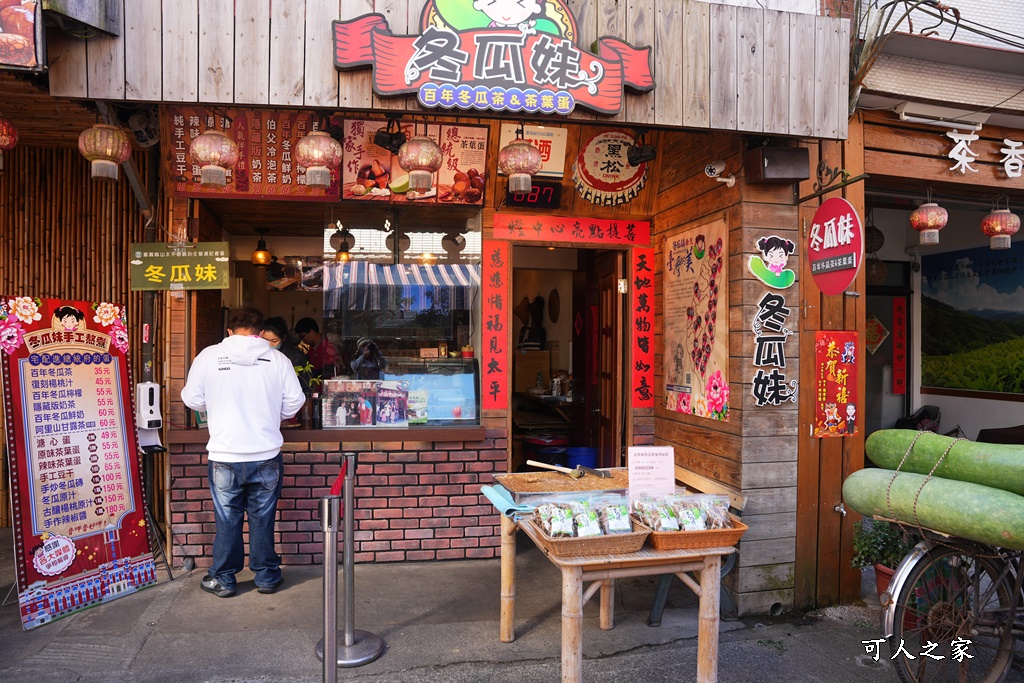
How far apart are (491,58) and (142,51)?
2003 millimetres

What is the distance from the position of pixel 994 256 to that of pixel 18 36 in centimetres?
1024

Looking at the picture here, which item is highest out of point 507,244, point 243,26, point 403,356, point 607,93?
point 243,26

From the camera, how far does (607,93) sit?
13.0 ft

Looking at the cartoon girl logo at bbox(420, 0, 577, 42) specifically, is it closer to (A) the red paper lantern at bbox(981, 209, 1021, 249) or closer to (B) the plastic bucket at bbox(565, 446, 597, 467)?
(B) the plastic bucket at bbox(565, 446, 597, 467)

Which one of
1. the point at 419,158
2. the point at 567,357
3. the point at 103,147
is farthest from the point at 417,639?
the point at 567,357

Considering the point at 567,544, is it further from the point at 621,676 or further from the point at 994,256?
the point at 994,256

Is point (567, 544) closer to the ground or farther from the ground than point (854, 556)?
farther from the ground

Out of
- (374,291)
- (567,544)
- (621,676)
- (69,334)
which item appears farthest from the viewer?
(374,291)

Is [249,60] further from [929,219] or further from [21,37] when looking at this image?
[929,219]

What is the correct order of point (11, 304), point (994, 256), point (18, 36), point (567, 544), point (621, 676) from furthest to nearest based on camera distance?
point (994, 256), point (11, 304), point (621, 676), point (18, 36), point (567, 544)

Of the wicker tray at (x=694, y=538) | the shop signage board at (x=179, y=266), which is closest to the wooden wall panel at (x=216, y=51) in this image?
the shop signage board at (x=179, y=266)

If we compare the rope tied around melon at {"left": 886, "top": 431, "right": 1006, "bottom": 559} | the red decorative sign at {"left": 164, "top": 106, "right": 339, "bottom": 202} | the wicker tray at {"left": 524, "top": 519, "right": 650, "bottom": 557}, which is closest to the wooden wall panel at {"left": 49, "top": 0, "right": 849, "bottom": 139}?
the red decorative sign at {"left": 164, "top": 106, "right": 339, "bottom": 202}

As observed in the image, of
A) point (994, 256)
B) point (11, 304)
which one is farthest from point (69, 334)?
point (994, 256)

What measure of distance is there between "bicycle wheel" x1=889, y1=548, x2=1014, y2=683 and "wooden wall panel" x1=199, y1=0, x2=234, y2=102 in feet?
15.6
